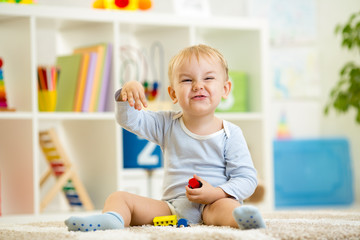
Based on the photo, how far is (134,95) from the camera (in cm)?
125

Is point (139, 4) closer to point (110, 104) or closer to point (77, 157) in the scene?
point (110, 104)

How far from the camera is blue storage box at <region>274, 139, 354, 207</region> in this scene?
10.8ft

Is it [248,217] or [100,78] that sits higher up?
[100,78]

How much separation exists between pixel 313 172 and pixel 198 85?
85.7 inches

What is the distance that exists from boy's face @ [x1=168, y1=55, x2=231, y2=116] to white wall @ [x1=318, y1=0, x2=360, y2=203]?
7.79 feet

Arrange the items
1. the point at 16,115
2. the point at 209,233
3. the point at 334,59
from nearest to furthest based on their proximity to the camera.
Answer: the point at 209,233, the point at 16,115, the point at 334,59

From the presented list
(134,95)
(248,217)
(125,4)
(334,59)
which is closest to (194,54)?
(134,95)

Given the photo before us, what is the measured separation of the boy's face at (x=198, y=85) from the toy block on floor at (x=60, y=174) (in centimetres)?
104

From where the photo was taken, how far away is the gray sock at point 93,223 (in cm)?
110

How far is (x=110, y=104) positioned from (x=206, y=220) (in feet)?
3.75

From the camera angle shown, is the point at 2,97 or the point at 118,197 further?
the point at 2,97

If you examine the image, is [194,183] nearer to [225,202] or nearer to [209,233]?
[225,202]

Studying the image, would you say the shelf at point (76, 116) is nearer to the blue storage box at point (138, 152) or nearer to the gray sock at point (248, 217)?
the blue storage box at point (138, 152)

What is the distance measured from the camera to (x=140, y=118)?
137 centimetres
